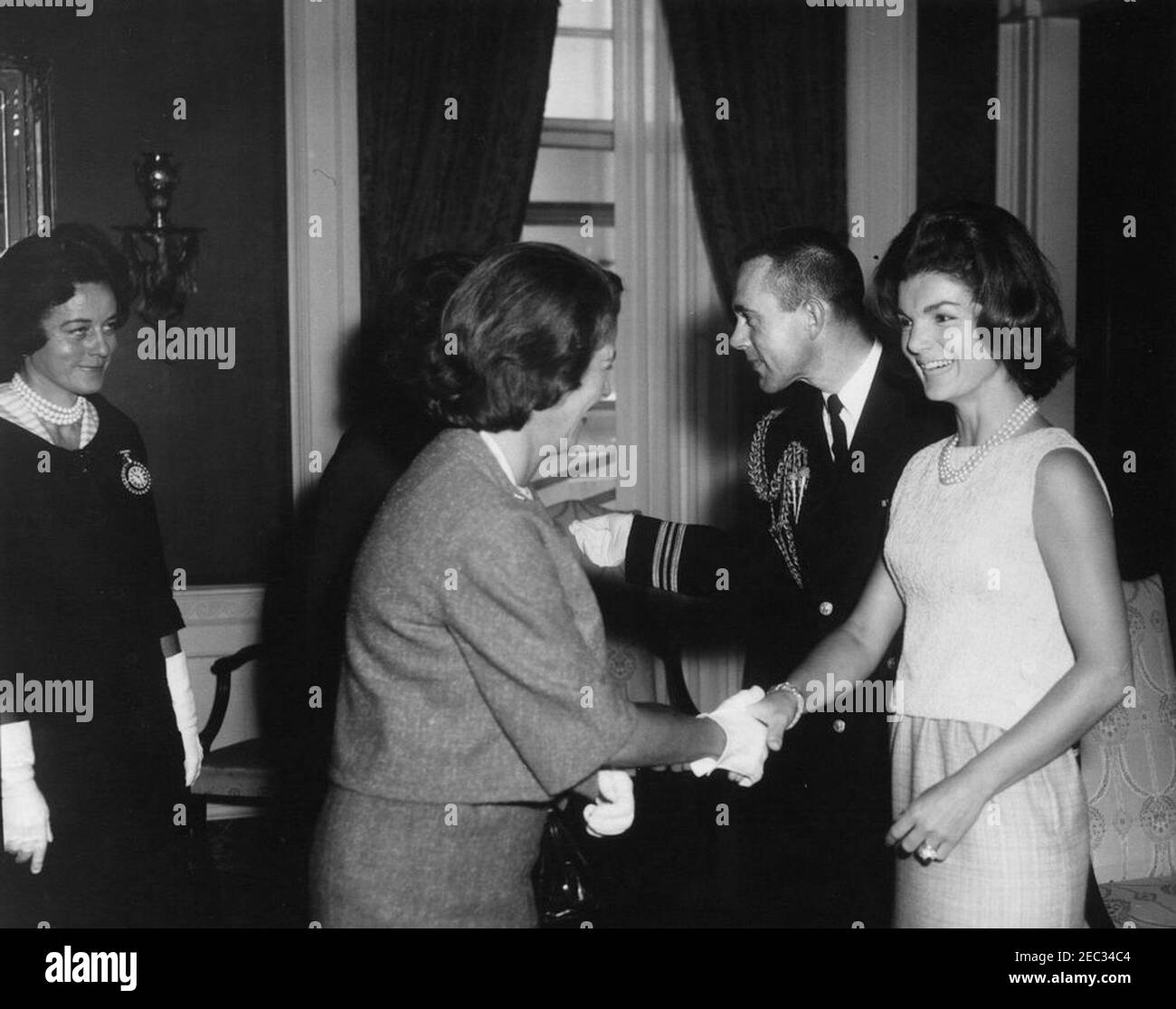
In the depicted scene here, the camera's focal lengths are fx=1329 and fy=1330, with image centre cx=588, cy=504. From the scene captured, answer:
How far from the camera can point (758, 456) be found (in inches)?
113

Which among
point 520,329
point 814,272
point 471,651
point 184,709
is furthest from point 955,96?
point 471,651

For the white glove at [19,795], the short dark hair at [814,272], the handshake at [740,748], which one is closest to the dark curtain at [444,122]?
the short dark hair at [814,272]

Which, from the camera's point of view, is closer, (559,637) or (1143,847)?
(559,637)

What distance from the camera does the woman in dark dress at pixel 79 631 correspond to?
2.46 meters

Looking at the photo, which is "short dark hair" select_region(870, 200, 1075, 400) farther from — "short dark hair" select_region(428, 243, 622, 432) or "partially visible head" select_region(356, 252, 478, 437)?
"partially visible head" select_region(356, 252, 478, 437)

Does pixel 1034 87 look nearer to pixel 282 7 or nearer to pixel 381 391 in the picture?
pixel 282 7

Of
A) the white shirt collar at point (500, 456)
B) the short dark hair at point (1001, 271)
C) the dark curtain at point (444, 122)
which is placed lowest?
the white shirt collar at point (500, 456)

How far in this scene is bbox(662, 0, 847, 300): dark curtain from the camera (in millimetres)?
4684

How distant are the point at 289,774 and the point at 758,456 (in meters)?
1.85

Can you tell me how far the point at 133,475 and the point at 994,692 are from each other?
5.80ft

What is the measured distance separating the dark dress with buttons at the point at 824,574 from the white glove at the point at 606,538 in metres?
0.03

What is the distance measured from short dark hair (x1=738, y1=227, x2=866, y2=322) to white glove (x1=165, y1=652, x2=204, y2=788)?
1.51 metres

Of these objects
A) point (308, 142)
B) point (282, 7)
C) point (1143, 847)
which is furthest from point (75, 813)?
point (282, 7)

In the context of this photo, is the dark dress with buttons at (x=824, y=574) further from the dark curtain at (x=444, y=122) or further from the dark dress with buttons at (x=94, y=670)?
the dark curtain at (x=444, y=122)
